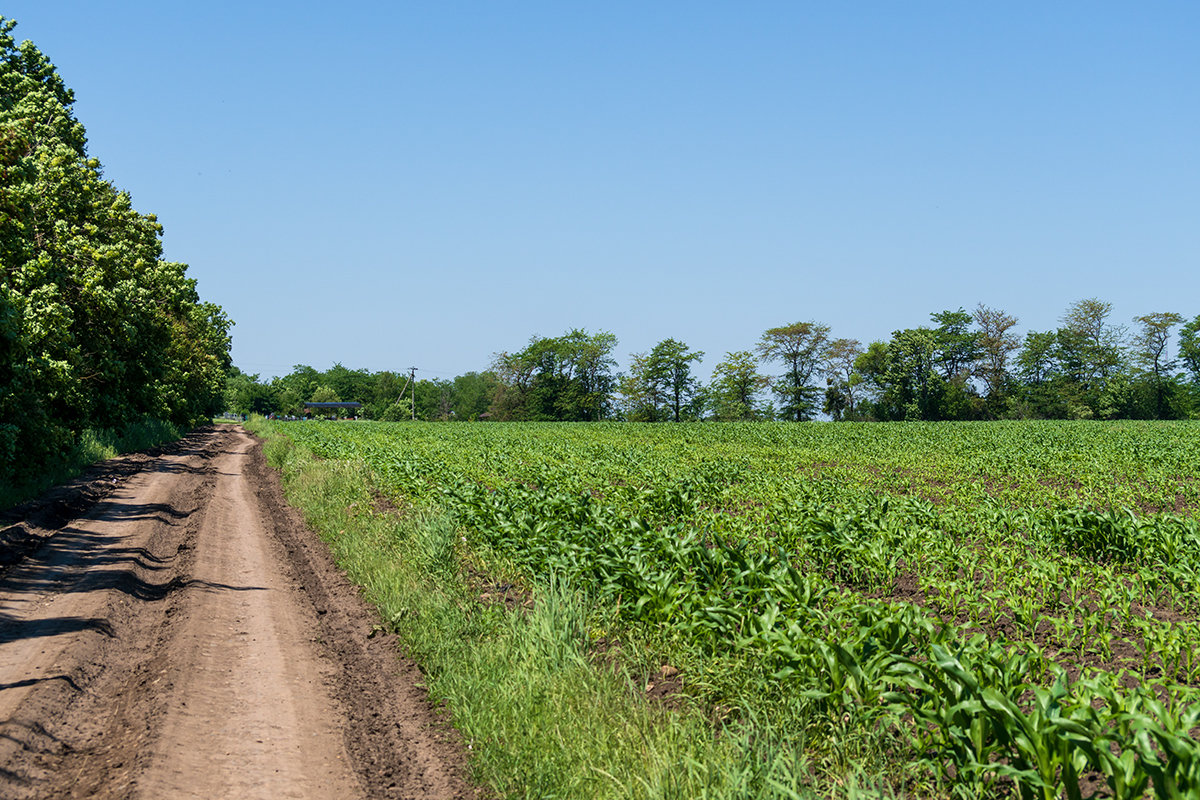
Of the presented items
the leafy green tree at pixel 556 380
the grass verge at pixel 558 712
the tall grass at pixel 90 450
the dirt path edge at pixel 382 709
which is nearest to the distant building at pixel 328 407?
the leafy green tree at pixel 556 380

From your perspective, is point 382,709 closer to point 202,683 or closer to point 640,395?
point 202,683

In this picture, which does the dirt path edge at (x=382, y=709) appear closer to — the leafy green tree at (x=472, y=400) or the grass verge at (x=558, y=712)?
the grass verge at (x=558, y=712)

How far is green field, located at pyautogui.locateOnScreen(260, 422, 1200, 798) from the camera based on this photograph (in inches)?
180

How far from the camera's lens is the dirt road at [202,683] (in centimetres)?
558

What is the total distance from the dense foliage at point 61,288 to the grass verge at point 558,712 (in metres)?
12.1

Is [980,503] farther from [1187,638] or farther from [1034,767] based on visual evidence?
[1034,767]

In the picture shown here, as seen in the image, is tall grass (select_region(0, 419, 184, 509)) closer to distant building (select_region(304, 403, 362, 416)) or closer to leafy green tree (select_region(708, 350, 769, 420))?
leafy green tree (select_region(708, 350, 769, 420))

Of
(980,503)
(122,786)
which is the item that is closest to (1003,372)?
(980,503)

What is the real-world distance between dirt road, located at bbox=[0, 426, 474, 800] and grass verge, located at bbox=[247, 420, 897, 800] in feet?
1.16

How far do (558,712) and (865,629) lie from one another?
232cm

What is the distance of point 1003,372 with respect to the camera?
106m

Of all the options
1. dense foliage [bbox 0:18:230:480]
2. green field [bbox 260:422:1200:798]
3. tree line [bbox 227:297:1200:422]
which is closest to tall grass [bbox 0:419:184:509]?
dense foliage [bbox 0:18:230:480]

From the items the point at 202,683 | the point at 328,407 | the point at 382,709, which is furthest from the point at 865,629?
the point at 328,407

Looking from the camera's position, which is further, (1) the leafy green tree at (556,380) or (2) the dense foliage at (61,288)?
(1) the leafy green tree at (556,380)
